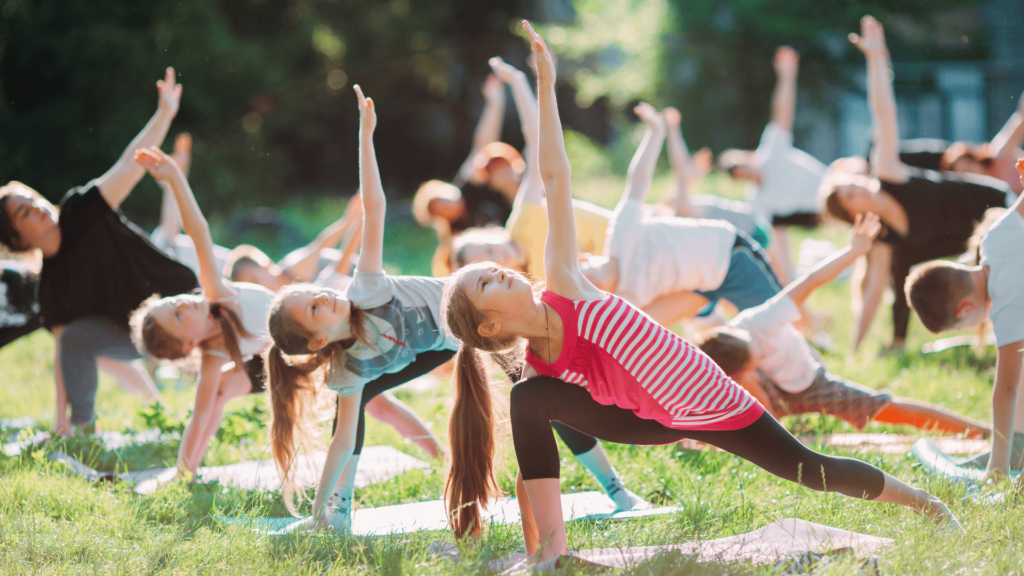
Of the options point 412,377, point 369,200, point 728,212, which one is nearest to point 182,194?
point 369,200

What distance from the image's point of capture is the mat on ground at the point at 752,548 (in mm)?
2500

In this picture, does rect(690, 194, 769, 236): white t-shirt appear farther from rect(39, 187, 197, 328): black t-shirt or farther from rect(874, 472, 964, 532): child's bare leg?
rect(39, 187, 197, 328): black t-shirt

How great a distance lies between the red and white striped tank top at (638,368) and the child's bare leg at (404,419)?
1.61 m

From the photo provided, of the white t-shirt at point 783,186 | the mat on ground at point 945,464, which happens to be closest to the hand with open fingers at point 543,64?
the mat on ground at point 945,464

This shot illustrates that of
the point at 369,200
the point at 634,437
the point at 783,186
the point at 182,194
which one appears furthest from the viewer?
the point at 783,186

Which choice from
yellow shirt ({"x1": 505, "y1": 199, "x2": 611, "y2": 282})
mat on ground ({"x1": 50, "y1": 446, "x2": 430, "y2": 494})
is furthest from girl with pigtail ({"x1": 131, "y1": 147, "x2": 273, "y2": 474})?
yellow shirt ({"x1": 505, "y1": 199, "x2": 611, "y2": 282})

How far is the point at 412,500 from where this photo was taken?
11.6ft

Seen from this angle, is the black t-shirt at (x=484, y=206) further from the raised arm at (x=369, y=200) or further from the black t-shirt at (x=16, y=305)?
the raised arm at (x=369, y=200)

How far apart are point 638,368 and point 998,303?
1.55m

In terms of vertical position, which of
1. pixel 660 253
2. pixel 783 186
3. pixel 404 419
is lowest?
pixel 404 419

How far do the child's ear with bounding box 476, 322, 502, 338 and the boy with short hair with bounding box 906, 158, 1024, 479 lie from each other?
1.90m

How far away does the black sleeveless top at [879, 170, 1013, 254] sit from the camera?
5027mm

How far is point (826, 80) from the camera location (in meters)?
15.7

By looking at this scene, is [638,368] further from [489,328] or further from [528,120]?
[528,120]
